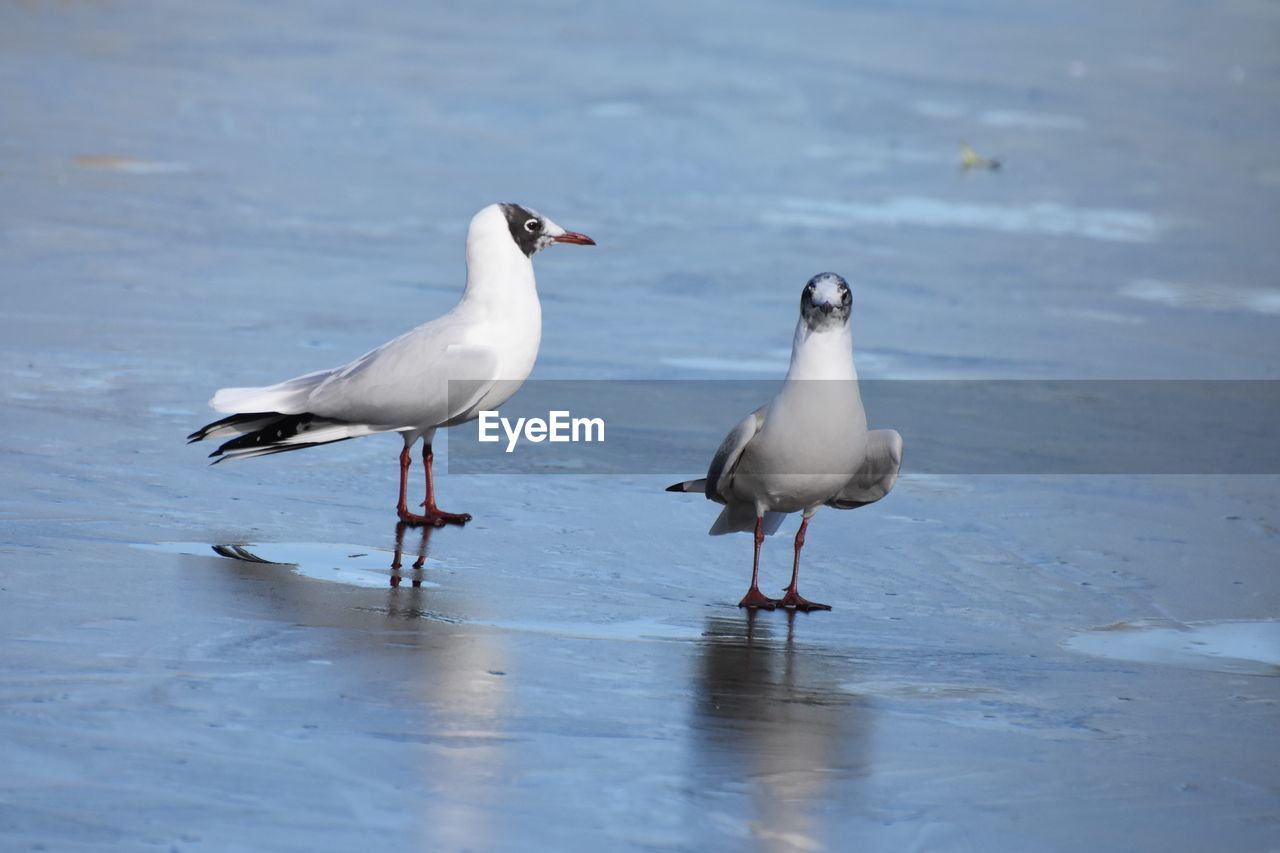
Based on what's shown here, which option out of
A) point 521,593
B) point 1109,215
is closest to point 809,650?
point 521,593

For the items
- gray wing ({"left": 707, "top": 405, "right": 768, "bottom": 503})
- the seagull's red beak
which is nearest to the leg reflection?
gray wing ({"left": 707, "top": 405, "right": 768, "bottom": 503})

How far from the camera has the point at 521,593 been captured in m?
6.27

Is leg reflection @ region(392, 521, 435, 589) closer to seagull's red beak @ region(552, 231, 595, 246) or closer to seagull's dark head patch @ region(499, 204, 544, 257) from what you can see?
seagull's dark head patch @ region(499, 204, 544, 257)

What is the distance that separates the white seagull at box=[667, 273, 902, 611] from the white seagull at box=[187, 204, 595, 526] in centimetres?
115

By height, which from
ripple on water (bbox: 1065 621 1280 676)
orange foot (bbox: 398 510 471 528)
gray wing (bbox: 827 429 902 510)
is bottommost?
ripple on water (bbox: 1065 621 1280 676)

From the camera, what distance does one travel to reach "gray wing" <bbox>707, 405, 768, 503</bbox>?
6359 mm

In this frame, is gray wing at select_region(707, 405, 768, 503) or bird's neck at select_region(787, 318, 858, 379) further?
gray wing at select_region(707, 405, 768, 503)

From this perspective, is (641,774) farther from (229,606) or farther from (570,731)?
(229,606)

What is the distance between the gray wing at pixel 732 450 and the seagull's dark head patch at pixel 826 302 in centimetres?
33

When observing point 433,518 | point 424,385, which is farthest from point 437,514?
point 424,385

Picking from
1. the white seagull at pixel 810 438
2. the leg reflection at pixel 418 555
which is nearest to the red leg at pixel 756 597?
the white seagull at pixel 810 438

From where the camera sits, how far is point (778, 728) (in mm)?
5133

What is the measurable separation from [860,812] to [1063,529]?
316 centimetres

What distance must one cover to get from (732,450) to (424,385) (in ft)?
4.48
